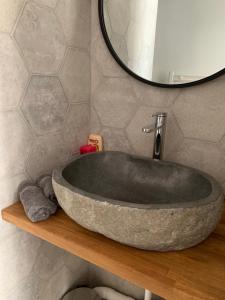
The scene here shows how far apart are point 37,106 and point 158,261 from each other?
57 cm

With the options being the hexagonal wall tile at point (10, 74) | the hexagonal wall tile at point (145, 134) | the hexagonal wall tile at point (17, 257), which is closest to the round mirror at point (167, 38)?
the hexagonal wall tile at point (145, 134)

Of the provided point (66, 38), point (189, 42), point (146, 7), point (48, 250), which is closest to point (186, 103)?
point (189, 42)

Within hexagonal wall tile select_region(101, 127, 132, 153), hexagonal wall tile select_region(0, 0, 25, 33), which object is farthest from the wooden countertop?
hexagonal wall tile select_region(0, 0, 25, 33)

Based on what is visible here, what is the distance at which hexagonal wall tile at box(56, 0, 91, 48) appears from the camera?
31.3 inches

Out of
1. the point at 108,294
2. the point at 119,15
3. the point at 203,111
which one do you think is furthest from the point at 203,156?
the point at 108,294

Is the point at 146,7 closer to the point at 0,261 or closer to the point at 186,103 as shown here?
the point at 186,103

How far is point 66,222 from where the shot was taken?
650mm

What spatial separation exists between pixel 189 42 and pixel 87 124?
19.1 inches

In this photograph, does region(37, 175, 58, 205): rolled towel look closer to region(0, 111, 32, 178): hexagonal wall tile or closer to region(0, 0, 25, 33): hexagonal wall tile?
region(0, 111, 32, 178): hexagonal wall tile

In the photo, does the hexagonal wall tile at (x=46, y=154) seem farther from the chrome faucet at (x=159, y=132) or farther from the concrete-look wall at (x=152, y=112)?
Result: the chrome faucet at (x=159, y=132)

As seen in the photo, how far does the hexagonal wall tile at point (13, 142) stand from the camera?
68 centimetres

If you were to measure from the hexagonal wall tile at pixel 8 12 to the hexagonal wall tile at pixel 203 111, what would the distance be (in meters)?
0.55

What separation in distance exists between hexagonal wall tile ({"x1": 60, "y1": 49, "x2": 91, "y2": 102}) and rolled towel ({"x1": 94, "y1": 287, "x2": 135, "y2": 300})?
0.91 m

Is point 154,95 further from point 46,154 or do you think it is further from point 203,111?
point 46,154
